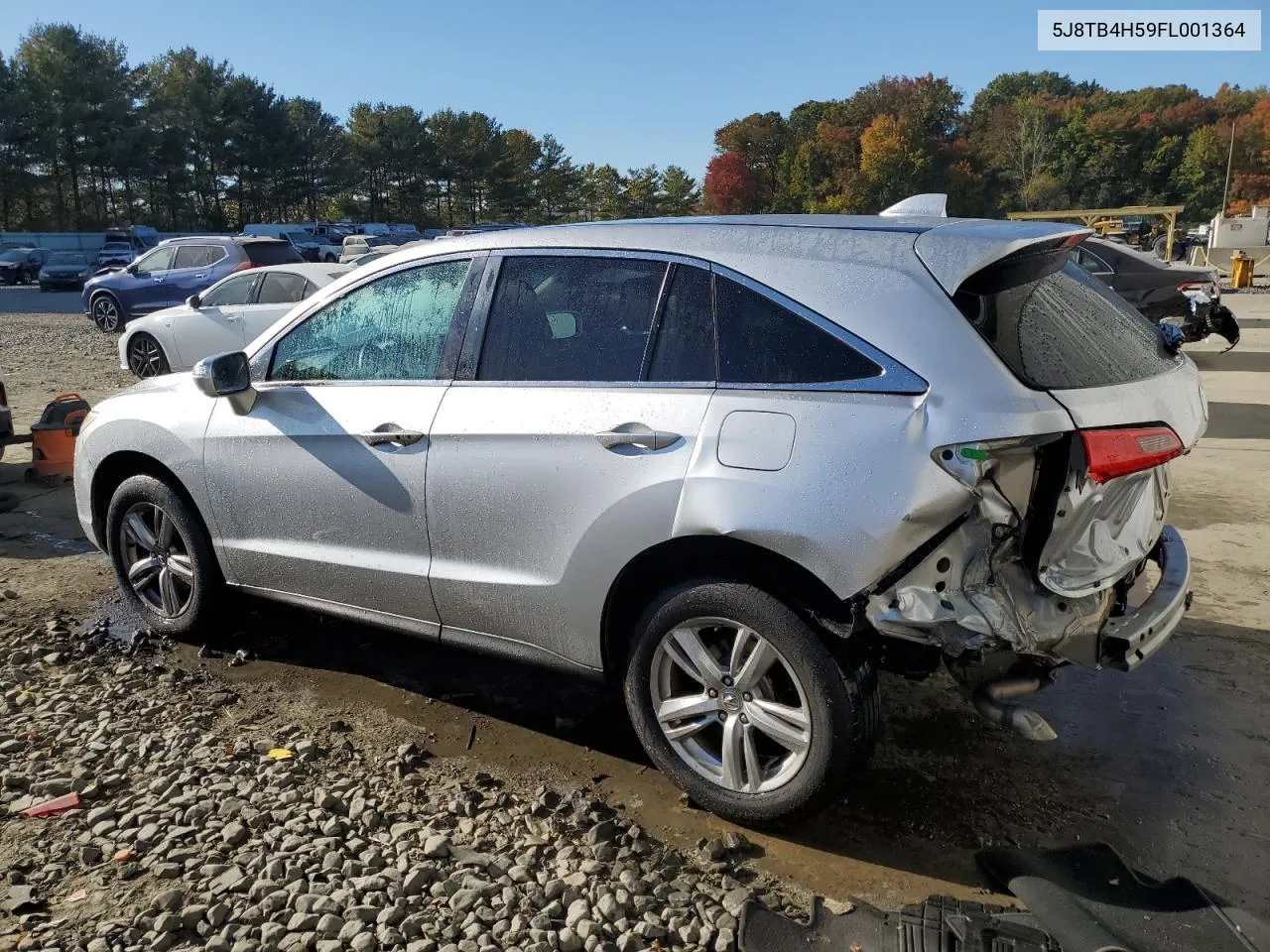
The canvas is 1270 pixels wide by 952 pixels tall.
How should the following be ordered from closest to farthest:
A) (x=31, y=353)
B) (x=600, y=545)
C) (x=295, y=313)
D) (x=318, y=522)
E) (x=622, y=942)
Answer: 1. (x=622, y=942)
2. (x=600, y=545)
3. (x=318, y=522)
4. (x=295, y=313)
5. (x=31, y=353)

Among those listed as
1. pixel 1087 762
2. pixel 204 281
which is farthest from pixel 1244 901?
pixel 204 281

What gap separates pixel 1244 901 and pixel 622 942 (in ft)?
5.69

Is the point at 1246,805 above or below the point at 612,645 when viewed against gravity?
below

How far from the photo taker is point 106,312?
19.3 metres

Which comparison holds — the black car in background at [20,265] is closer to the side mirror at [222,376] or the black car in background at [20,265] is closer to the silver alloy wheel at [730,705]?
the side mirror at [222,376]

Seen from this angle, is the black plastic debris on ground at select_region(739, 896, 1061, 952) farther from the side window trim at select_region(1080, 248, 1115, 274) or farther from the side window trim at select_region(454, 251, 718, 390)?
the side window trim at select_region(1080, 248, 1115, 274)

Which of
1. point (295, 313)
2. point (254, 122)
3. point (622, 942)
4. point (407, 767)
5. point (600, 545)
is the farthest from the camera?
point (254, 122)

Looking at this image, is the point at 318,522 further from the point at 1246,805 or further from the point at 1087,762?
the point at 1246,805

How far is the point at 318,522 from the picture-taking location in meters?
3.93

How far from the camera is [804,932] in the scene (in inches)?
104

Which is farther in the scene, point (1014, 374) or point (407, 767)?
point (407, 767)

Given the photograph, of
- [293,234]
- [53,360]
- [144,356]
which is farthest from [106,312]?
[293,234]

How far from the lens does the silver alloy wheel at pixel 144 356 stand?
12617 mm

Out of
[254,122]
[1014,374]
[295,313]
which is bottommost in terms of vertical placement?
[1014,374]
